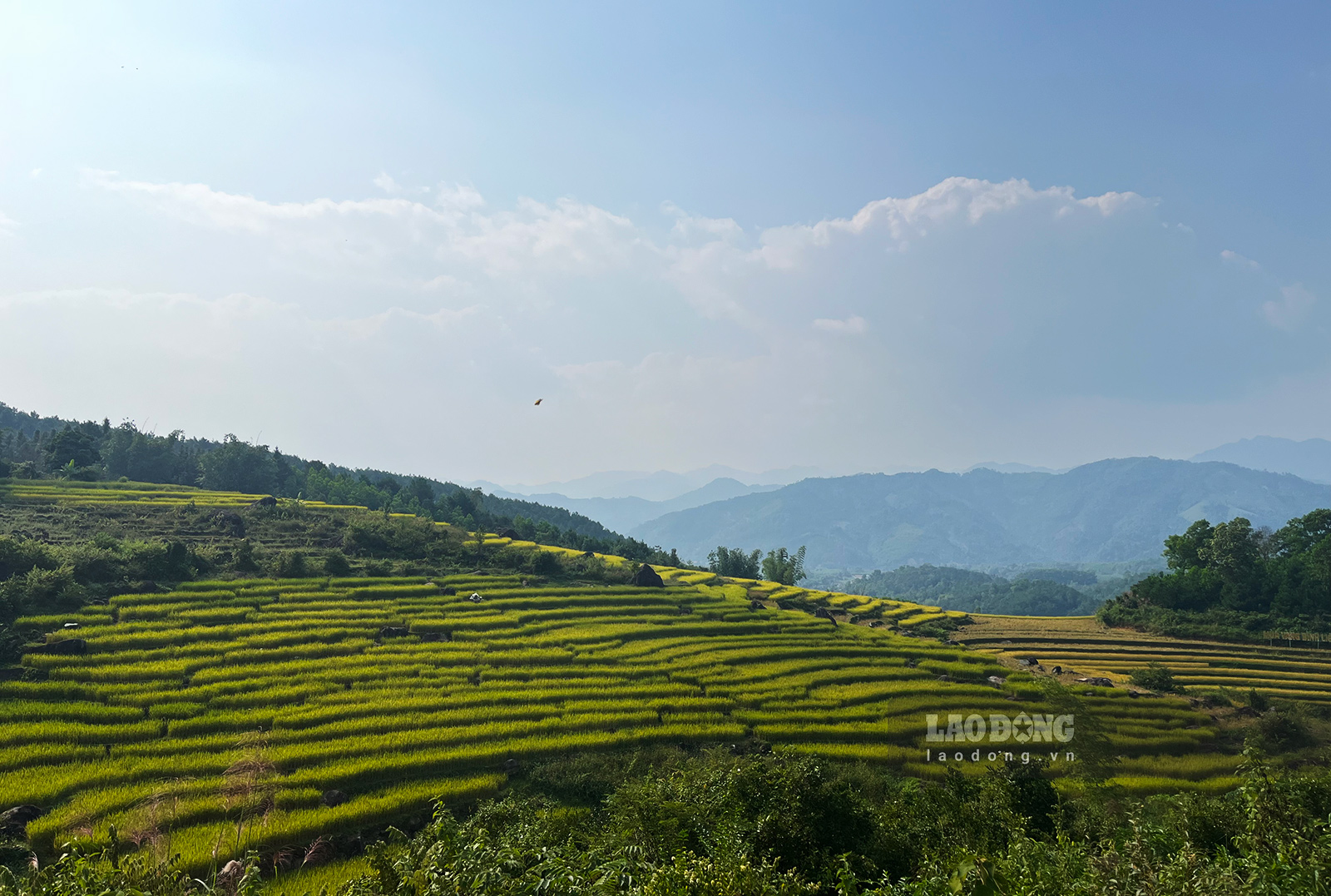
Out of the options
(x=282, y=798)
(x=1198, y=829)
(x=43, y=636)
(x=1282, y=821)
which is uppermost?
(x=1282, y=821)

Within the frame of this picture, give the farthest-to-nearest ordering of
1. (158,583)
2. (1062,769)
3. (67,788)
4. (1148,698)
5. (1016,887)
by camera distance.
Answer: (158,583), (1148,698), (1062,769), (67,788), (1016,887)

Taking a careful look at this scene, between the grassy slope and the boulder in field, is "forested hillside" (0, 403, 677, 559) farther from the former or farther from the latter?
the grassy slope

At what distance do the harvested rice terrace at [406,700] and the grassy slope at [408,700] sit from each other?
0.12 meters

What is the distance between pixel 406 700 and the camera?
103 feet

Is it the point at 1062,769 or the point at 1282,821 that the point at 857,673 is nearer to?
the point at 1062,769

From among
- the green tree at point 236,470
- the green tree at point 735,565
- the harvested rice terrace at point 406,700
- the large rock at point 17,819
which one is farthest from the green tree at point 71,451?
the green tree at point 735,565

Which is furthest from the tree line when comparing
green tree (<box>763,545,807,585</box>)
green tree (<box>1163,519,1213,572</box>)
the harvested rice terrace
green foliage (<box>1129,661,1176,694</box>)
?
green foliage (<box>1129,661,1176,694</box>)

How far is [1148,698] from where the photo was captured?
39.4m

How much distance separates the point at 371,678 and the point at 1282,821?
1477 inches

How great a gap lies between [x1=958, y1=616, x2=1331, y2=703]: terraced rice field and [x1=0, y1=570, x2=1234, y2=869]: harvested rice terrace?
9.70 metres

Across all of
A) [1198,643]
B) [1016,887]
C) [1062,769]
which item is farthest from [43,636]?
[1198,643]

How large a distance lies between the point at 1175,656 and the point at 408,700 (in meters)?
62.8

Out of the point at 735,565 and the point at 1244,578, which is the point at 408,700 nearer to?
the point at 735,565

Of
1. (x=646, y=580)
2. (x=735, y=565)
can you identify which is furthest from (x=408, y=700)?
(x=735, y=565)
